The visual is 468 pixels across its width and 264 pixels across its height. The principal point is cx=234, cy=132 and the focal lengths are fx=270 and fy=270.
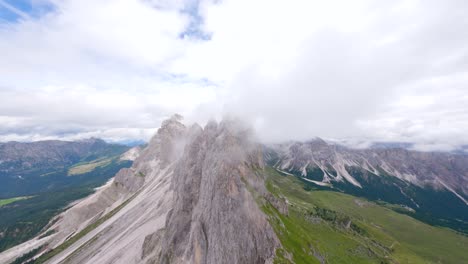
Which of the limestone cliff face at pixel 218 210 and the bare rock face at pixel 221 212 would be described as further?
the limestone cliff face at pixel 218 210

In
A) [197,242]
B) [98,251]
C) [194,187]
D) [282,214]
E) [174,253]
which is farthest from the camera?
[98,251]

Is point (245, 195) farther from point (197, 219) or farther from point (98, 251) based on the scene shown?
point (98, 251)

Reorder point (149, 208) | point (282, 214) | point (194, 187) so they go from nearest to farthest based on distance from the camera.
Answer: point (194, 187), point (282, 214), point (149, 208)

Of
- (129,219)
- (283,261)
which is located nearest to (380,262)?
(283,261)

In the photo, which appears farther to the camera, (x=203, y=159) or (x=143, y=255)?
(x=143, y=255)

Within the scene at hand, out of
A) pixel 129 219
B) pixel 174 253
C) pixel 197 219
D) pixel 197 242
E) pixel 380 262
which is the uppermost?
pixel 197 219

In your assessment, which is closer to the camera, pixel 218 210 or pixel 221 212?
pixel 221 212

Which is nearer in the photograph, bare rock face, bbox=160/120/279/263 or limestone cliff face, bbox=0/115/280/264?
bare rock face, bbox=160/120/279/263

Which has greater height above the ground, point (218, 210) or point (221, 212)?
point (218, 210)
